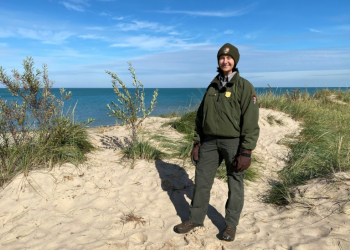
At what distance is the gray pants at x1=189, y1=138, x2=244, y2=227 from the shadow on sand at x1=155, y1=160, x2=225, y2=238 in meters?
0.35

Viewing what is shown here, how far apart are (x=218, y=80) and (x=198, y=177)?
1163mm

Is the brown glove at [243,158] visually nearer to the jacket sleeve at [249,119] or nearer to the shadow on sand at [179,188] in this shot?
the jacket sleeve at [249,119]

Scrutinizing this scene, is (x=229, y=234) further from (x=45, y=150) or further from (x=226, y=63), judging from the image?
(x=45, y=150)

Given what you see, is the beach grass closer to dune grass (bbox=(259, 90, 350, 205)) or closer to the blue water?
the blue water

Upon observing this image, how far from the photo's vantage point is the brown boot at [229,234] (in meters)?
3.09

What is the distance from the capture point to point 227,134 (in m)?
2.95

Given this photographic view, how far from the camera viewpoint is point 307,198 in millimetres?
3691

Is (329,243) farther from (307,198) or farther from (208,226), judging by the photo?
(208,226)

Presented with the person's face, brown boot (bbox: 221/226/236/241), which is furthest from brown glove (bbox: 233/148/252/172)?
the person's face

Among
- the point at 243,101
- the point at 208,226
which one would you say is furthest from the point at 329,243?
the point at 243,101

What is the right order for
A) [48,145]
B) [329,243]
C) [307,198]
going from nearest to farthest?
[329,243], [307,198], [48,145]

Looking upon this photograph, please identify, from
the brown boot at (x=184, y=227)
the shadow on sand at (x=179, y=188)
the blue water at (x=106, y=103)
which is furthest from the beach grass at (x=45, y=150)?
the brown boot at (x=184, y=227)

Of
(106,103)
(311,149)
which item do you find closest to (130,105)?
(311,149)

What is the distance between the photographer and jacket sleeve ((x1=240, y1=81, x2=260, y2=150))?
2.83 metres
